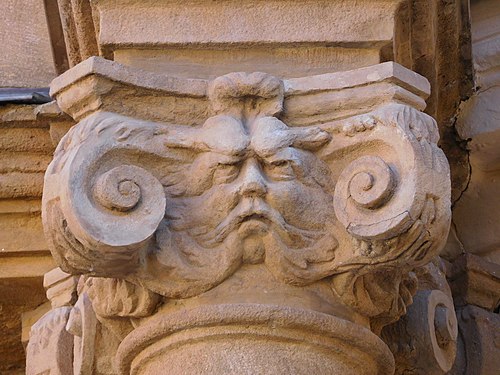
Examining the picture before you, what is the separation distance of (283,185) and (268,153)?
0.24 feet

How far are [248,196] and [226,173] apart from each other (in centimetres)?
7

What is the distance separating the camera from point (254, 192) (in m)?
3.09

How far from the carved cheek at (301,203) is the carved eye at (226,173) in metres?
0.08

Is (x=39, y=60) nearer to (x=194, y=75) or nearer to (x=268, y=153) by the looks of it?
(x=194, y=75)

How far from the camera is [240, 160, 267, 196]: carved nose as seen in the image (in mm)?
3080

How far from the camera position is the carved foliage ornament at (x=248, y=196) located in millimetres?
3062

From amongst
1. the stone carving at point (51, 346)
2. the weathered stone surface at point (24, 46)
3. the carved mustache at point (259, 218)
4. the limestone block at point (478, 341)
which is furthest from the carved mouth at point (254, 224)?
the weathered stone surface at point (24, 46)

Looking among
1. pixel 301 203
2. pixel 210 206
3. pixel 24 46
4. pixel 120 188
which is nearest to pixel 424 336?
pixel 301 203

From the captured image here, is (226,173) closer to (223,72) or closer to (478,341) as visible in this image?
(223,72)

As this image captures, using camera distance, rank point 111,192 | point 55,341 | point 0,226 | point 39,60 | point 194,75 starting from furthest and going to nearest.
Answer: point 39,60, point 0,226, point 55,341, point 194,75, point 111,192

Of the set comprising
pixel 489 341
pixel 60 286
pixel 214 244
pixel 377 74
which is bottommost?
pixel 489 341

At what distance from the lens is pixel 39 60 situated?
440 cm

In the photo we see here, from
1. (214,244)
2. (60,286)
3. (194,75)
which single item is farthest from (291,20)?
(60,286)

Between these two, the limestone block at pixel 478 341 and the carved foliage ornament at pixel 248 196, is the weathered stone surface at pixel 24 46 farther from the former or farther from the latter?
the limestone block at pixel 478 341
